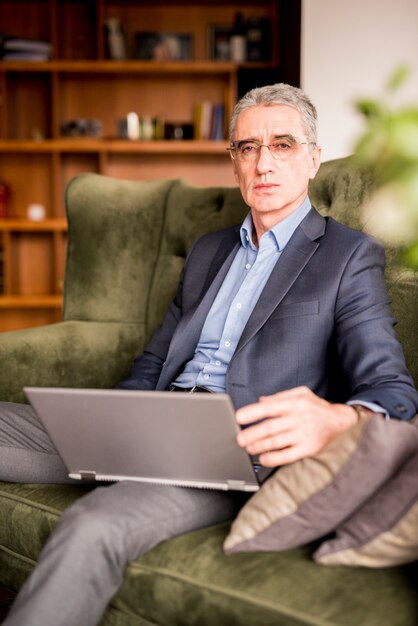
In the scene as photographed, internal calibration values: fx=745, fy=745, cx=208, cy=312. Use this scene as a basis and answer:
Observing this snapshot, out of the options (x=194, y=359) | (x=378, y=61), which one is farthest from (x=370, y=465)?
(x=378, y=61)

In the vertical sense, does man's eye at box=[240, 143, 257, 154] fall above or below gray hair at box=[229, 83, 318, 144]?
below

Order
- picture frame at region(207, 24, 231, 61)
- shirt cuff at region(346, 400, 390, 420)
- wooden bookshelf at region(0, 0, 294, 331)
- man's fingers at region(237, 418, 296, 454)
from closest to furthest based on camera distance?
man's fingers at region(237, 418, 296, 454)
shirt cuff at region(346, 400, 390, 420)
wooden bookshelf at region(0, 0, 294, 331)
picture frame at region(207, 24, 231, 61)

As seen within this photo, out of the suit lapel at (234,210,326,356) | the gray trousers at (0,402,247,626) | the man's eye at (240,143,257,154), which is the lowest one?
the gray trousers at (0,402,247,626)

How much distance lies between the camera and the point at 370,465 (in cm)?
101

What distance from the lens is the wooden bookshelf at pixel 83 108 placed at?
467cm

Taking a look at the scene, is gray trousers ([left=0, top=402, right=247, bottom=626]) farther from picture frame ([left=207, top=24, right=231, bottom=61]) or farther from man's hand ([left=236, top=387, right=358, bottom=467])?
picture frame ([left=207, top=24, right=231, bottom=61])

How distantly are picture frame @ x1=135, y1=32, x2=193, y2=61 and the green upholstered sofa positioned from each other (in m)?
2.57

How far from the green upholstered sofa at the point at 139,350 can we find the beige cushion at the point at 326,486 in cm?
4

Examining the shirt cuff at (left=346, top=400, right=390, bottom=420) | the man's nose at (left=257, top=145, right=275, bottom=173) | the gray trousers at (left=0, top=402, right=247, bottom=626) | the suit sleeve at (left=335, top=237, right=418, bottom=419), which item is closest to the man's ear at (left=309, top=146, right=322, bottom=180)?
the man's nose at (left=257, top=145, right=275, bottom=173)

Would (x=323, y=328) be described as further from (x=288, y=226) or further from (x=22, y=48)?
(x=22, y=48)

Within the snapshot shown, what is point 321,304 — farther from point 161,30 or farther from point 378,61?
point 161,30

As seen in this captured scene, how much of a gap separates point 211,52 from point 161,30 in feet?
1.14

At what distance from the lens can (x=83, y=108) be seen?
4844 mm

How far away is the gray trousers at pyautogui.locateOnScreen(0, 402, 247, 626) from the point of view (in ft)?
3.43
